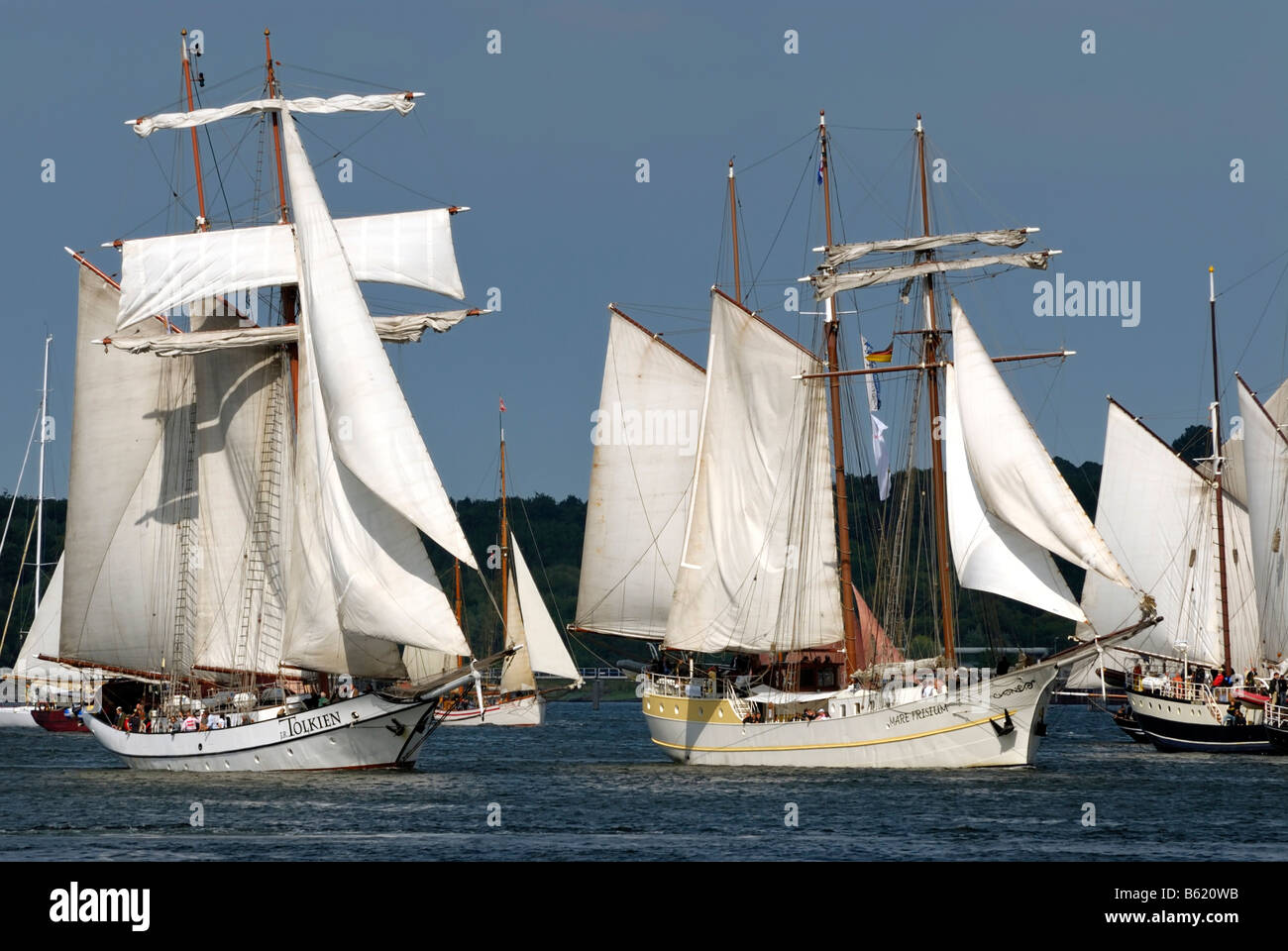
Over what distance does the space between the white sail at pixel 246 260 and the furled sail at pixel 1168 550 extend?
32036 mm

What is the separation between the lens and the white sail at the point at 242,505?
61.8 metres

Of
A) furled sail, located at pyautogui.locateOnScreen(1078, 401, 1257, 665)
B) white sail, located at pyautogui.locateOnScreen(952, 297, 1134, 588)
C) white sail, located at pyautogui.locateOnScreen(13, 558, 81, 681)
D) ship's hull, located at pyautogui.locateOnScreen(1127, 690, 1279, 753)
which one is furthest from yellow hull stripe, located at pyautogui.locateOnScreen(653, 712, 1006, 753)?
white sail, located at pyautogui.locateOnScreen(13, 558, 81, 681)

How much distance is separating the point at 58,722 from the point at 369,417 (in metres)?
69.5

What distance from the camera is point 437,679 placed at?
190 feet

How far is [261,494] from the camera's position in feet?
203

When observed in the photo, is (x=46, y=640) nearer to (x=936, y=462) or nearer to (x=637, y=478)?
(x=637, y=478)

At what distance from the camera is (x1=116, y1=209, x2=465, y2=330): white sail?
6412cm

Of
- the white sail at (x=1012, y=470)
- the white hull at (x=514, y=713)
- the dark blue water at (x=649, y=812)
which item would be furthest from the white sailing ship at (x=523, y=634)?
the white sail at (x=1012, y=470)

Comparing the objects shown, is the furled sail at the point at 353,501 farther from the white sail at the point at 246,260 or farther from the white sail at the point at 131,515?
the white sail at the point at 131,515

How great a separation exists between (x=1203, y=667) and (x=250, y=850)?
54.1m

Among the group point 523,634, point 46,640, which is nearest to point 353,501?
point 523,634

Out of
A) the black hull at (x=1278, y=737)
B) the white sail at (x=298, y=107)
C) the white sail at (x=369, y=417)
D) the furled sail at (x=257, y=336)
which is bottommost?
the black hull at (x=1278, y=737)
